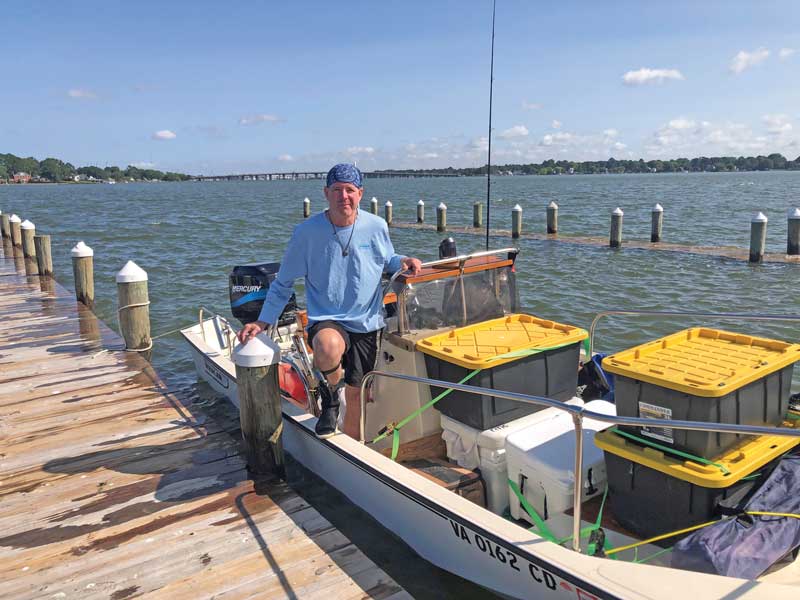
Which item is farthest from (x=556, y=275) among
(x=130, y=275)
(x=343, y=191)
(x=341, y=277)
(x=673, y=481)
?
(x=673, y=481)

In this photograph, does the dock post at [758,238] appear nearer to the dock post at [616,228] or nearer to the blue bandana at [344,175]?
the dock post at [616,228]

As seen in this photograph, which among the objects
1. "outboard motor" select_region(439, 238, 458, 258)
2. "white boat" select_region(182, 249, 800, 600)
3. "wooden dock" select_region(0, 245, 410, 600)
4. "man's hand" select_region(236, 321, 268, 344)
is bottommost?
"wooden dock" select_region(0, 245, 410, 600)

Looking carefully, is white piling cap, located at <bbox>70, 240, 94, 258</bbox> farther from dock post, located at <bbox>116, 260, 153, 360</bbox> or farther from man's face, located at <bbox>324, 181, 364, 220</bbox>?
man's face, located at <bbox>324, 181, 364, 220</bbox>

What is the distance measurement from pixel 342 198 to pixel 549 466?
1.99 m

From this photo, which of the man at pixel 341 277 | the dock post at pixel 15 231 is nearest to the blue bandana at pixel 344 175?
the man at pixel 341 277

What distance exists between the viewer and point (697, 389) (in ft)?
9.43

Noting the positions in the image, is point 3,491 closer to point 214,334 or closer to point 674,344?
point 214,334

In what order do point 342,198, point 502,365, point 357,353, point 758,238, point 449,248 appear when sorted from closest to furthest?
point 502,365 < point 342,198 < point 357,353 < point 449,248 < point 758,238

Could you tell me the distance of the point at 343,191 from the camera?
3.98 m

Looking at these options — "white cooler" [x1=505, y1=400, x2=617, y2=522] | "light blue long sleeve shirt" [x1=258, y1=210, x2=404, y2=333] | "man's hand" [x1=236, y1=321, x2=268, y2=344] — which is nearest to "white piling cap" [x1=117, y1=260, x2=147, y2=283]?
"man's hand" [x1=236, y1=321, x2=268, y2=344]

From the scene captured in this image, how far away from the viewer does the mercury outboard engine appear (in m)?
6.67

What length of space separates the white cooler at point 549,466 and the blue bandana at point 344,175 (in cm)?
183

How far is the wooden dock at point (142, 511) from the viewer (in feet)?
12.0

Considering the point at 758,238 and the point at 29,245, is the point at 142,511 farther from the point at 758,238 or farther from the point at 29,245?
the point at 758,238
